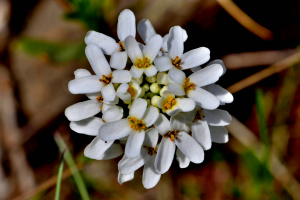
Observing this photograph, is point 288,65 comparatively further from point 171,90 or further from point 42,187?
point 42,187

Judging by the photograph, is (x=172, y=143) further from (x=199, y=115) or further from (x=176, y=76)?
(x=176, y=76)

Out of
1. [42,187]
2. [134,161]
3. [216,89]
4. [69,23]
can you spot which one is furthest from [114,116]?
[69,23]

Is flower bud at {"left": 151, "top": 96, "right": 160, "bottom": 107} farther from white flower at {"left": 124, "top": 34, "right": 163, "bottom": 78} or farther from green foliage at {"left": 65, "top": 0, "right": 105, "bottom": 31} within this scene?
green foliage at {"left": 65, "top": 0, "right": 105, "bottom": 31}

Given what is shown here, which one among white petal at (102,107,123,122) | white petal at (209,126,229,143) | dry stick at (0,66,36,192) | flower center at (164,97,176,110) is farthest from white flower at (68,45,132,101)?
dry stick at (0,66,36,192)

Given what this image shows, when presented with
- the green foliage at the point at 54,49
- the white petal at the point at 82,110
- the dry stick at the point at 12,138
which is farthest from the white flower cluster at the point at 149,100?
the dry stick at the point at 12,138

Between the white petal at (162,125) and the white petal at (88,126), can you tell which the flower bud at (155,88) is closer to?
the white petal at (162,125)

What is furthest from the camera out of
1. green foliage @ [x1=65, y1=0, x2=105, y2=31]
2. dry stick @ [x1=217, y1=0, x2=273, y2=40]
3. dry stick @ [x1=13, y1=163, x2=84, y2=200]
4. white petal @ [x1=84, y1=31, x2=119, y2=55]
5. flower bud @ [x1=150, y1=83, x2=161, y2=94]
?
dry stick @ [x1=13, y1=163, x2=84, y2=200]

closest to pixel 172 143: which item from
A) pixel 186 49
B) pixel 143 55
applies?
pixel 143 55

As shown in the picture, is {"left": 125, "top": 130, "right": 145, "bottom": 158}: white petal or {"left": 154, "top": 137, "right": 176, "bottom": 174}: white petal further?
{"left": 154, "top": 137, "right": 176, "bottom": 174}: white petal
